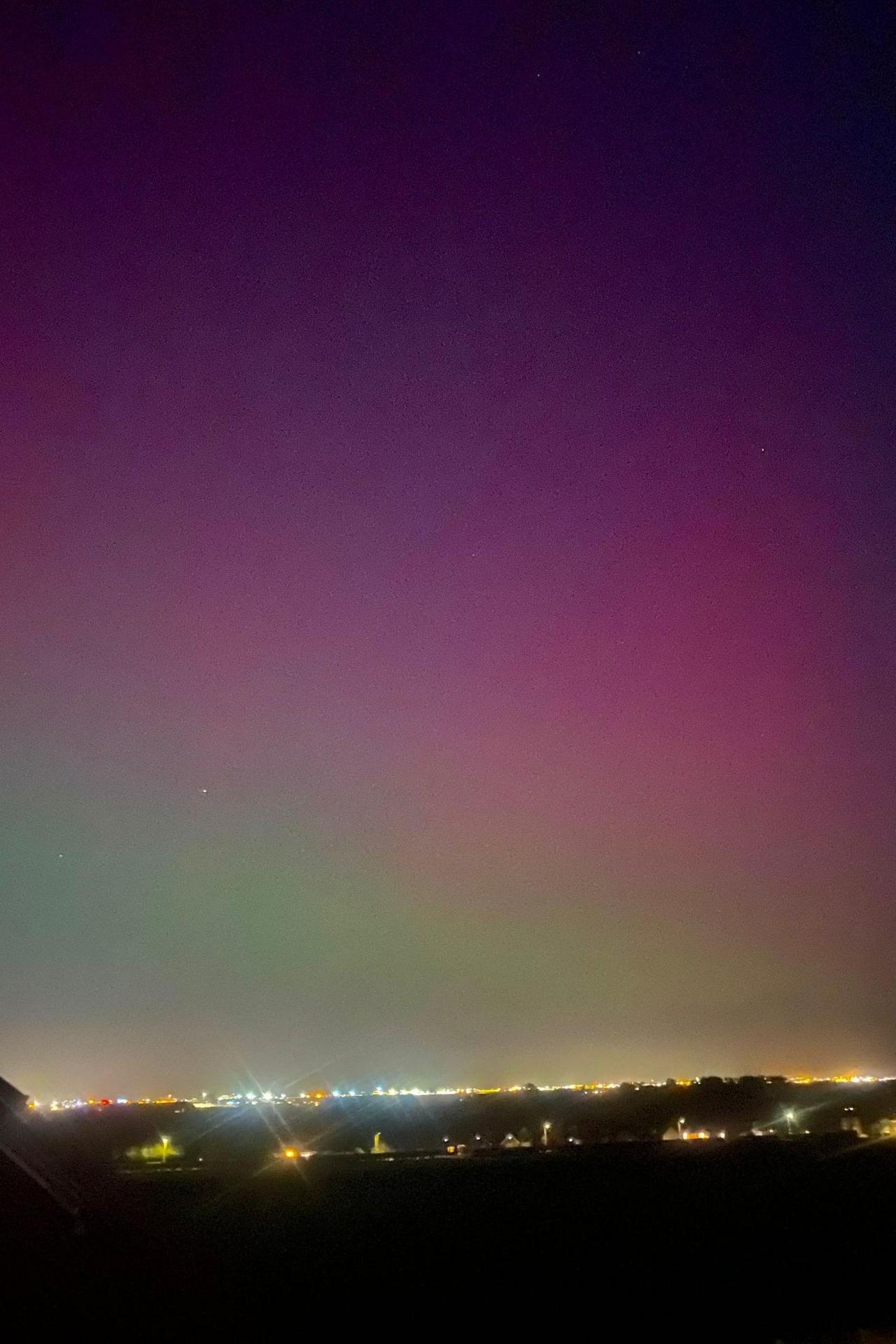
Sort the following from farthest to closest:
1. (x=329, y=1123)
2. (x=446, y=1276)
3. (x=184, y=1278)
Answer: (x=329, y=1123) → (x=446, y=1276) → (x=184, y=1278)

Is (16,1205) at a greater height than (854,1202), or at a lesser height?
greater

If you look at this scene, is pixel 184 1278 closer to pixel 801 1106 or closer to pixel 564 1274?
pixel 564 1274

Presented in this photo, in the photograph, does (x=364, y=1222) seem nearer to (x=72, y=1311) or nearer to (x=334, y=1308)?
(x=334, y=1308)

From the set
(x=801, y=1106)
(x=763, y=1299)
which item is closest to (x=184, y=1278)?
(x=763, y=1299)

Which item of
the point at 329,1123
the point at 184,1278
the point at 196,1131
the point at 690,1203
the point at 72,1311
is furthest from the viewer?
the point at 329,1123

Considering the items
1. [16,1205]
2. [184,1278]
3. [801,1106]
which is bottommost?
[801,1106]

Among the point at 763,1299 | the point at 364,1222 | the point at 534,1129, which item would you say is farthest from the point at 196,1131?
the point at 763,1299

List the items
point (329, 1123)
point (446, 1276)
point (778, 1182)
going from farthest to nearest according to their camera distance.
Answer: point (329, 1123) → point (778, 1182) → point (446, 1276)

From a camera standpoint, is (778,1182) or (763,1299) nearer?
(763,1299)

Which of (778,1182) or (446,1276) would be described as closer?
(446,1276)
